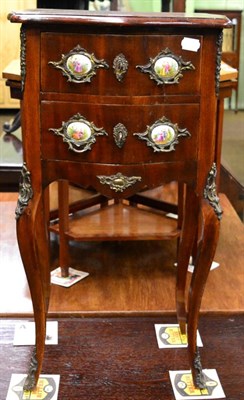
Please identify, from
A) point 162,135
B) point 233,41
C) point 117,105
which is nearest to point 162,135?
point 162,135

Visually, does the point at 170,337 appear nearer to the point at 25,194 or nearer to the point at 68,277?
the point at 68,277

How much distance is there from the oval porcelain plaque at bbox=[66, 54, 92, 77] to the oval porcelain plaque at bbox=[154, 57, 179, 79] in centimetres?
13

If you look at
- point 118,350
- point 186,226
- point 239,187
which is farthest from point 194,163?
point 239,187

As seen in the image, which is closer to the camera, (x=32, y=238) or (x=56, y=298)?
(x=32, y=238)

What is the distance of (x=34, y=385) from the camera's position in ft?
4.26

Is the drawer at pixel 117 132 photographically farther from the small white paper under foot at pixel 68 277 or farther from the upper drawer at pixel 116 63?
the small white paper under foot at pixel 68 277

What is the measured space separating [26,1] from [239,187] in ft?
8.91

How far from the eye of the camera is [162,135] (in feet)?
3.81

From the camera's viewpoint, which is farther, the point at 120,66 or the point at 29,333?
the point at 29,333

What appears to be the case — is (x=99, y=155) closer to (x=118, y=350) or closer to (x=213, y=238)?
(x=213, y=238)

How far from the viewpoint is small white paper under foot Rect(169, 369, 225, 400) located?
4.29 feet

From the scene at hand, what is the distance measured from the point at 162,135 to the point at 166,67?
131 mm

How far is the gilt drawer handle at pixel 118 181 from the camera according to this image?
1.19 m

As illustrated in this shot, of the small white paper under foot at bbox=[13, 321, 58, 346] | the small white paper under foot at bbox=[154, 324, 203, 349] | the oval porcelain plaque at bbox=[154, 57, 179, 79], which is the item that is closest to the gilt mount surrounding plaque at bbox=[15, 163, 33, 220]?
the oval porcelain plaque at bbox=[154, 57, 179, 79]
